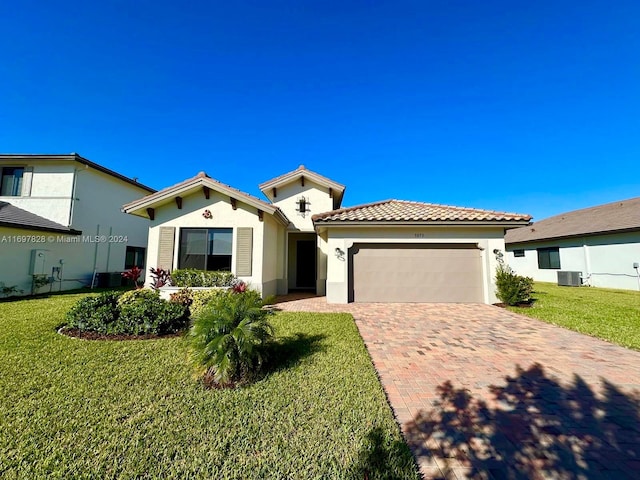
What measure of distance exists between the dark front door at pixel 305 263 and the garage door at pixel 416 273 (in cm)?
427

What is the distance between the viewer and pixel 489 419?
3.25 metres

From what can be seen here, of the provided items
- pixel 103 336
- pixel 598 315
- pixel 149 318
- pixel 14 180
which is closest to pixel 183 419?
pixel 149 318

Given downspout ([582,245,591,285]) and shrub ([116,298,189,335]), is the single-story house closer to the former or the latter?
shrub ([116,298,189,335])

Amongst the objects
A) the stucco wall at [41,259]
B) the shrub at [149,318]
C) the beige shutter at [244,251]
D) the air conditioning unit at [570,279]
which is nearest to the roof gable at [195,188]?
the beige shutter at [244,251]

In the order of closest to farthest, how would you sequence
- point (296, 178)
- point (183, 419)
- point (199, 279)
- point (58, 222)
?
point (183, 419) < point (199, 279) < point (58, 222) < point (296, 178)

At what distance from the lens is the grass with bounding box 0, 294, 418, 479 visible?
8.14 feet

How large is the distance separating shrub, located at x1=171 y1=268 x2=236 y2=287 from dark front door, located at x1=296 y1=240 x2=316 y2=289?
17.9 ft

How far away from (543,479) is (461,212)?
1083cm

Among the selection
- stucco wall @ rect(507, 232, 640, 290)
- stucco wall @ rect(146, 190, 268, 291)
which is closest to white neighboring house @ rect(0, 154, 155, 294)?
stucco wall @ rect(146, 190, 268, 291)

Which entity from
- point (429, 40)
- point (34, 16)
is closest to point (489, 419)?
point (429, 40)

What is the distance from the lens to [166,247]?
10805 millimetres

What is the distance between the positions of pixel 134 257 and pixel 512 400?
22213 mm

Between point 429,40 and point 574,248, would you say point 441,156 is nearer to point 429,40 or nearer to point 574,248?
point 429,40

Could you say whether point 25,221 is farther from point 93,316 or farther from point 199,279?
point 93,316
